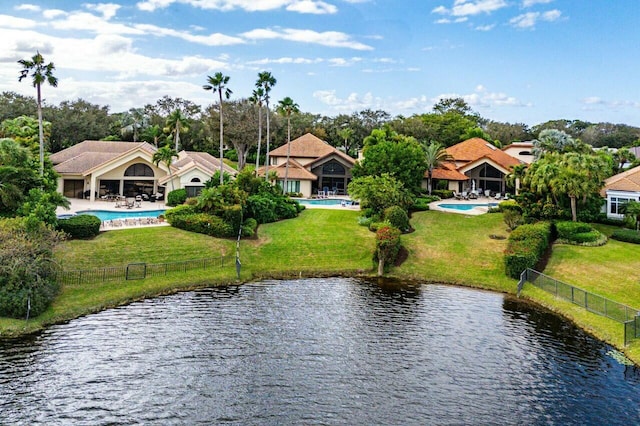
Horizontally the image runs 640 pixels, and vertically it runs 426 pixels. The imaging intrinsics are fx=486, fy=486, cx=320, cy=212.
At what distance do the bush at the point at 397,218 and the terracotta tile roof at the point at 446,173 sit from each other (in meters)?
22.6

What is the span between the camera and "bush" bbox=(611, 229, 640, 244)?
38.4 m

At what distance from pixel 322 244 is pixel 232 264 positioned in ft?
26.5

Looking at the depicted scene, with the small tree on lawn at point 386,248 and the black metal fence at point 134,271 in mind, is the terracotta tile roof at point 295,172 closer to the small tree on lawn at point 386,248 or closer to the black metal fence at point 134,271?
the small tree on lawn at point 386,248

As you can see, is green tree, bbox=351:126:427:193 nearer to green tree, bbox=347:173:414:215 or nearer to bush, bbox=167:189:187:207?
green tree, bbox=347:173:414:215

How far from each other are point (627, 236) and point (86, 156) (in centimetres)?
5645

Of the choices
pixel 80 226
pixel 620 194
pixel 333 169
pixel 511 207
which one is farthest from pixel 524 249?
pixel 333 169

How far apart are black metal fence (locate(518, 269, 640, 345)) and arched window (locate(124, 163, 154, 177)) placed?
1694 inches

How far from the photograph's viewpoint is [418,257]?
38.3m

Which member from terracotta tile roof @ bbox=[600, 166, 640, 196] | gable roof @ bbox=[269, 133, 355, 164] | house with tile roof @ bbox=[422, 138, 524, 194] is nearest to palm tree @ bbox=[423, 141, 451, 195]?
house with tile roof @ bbox=[422, 138, 524, 194]

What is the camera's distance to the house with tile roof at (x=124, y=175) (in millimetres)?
54250

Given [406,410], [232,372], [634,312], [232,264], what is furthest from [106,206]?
[634,312]

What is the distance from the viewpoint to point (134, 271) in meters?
31.3

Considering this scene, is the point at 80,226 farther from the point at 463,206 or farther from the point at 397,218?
the point at 463,206

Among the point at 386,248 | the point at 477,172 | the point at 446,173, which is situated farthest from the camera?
the point at 477,172
